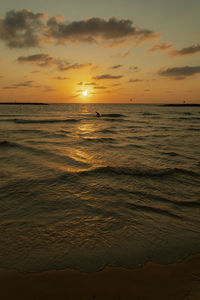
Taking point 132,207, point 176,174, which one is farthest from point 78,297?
point 176,174

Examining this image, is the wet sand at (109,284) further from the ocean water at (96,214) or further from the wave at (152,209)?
the wave at (152,209)

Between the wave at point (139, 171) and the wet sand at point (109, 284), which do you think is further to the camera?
the wave at point (139, 171)

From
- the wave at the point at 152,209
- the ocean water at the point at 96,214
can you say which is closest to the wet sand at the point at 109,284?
the ocean water at the point at 96,214

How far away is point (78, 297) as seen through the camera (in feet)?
6.54

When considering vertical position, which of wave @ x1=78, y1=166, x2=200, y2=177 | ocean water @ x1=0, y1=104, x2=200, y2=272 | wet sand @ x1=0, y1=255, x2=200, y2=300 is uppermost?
wave @ x1=78, y1=166, x2=200, y2=177

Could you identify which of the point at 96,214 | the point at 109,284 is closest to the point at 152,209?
the point at 96,214

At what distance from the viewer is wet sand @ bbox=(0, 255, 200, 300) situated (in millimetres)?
2006

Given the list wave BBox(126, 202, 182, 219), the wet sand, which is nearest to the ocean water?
wave BBox(126, 202, 182, 219)

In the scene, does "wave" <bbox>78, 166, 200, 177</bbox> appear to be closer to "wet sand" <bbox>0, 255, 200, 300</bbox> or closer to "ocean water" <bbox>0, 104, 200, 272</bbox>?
"ocean water" <bbox>0, 104, 200, 272</bbox>

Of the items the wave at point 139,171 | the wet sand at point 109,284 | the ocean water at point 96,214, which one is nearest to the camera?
the wet sand at point 109,284

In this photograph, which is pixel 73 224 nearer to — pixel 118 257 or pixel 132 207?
pixel 118 257

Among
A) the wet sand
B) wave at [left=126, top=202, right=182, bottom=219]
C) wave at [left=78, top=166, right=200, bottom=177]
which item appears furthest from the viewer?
wave at [left=78, top=166, right=200, bottom=177]

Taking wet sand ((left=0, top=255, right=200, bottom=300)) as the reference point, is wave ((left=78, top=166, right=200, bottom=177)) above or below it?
above

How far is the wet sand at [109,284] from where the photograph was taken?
79.0 inches
